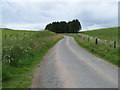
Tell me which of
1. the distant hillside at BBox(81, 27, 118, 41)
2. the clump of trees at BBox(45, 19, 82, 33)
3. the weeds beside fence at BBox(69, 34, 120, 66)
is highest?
the clump of trees at BBox(45, 19, 82, 33)

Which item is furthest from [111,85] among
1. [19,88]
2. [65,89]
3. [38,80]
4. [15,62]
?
[15,62]

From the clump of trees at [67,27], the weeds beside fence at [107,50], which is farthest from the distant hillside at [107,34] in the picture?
the clump of trees at [67,27]

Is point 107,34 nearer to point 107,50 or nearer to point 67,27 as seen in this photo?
point 67,27

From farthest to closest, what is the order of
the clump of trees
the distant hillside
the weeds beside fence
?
the clump of trees
the distant hillside
the weeds beside fence

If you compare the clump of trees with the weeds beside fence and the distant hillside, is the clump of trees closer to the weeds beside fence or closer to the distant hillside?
the distant hillside

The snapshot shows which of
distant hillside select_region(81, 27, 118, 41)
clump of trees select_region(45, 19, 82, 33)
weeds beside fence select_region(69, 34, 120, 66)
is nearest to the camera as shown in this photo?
weeds beside fence select_region(69, 34, 120, 66)

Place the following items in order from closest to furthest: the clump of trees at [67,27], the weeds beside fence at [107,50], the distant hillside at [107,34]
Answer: the weeds beside fence at [107,50] → the distant hillside at [107,34] → the clump of trees at [67,27]

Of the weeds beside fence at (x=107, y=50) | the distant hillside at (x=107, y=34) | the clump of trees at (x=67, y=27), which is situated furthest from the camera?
the clump of trees at (x=67, y=27)

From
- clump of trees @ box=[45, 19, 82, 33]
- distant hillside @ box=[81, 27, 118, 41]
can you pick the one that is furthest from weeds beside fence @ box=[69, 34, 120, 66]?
clump of trees @ box=[45, 19, 82, 33]

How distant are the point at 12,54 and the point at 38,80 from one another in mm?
3778

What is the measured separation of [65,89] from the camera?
5.71 metres

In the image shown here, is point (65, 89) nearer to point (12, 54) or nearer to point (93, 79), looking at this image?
point (93, 79)

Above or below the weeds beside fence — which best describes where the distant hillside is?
above

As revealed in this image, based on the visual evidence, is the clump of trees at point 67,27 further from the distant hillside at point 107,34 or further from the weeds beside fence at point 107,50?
the weeds beside fence at point 107,50
